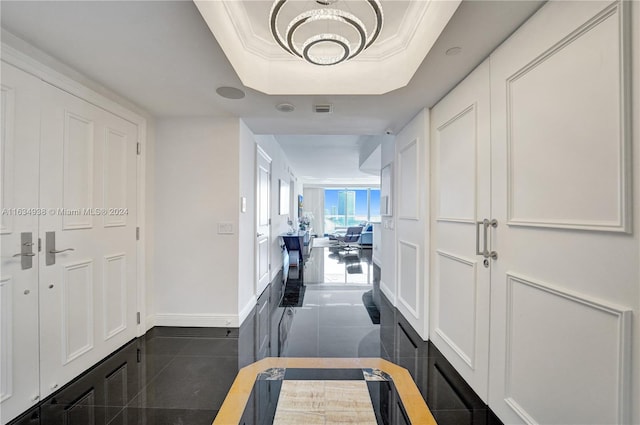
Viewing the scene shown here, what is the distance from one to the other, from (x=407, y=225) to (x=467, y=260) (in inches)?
46.4

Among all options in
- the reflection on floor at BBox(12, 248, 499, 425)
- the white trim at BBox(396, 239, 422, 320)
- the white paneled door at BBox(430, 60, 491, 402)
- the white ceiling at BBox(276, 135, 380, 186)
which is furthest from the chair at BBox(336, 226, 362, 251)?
the white paneled door at BBox(430, 60, 491, 402)

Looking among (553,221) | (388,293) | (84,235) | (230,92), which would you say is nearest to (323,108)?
(230,92)

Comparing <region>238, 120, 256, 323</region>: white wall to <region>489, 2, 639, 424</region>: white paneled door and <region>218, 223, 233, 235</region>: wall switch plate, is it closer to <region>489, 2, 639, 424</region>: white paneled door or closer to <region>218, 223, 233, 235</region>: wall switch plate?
<region>218, 223, 233, 235</region>: wall switch plate

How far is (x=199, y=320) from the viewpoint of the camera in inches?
116

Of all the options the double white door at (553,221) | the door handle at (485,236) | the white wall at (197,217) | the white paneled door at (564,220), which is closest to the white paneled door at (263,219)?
the white wall at (197,217)

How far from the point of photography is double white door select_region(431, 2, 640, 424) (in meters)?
1.00

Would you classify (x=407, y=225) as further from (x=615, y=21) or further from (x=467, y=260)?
(x=615, y=21)

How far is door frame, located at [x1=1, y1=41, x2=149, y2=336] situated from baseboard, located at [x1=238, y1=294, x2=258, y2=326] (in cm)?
95

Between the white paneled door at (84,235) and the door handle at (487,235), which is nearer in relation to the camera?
the door handle at (487,235)

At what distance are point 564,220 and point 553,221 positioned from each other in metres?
0.06

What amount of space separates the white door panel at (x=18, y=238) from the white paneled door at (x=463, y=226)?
292cm

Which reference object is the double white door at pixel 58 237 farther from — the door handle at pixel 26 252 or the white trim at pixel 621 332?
the white trim at pixel 621 332

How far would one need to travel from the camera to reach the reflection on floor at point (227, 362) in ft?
5.57

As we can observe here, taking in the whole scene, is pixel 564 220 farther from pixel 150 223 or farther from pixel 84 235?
pixel 150 223
